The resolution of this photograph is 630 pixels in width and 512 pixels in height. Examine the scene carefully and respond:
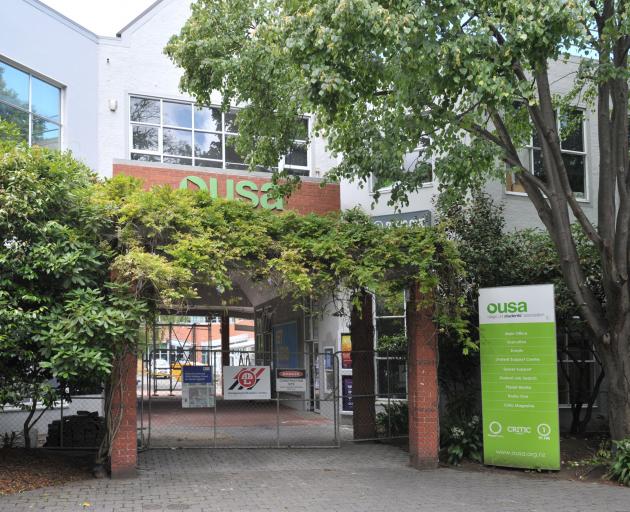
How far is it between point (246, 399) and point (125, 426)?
3.43 m

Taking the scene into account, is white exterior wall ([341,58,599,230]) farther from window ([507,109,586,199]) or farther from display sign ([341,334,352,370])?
display sign ([341,334,352,370])

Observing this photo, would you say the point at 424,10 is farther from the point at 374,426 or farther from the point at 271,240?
the point at 374,426

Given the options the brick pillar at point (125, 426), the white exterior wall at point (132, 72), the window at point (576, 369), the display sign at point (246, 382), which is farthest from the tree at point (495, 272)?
the white exterior wall at point (132, 72)

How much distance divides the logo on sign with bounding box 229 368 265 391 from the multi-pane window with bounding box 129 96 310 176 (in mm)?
6944

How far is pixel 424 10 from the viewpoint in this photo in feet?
30.1

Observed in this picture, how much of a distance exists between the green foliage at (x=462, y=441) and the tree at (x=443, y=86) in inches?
87.5

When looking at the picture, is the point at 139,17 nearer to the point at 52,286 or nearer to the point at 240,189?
the point at 240,189

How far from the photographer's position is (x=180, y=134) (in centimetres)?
1903

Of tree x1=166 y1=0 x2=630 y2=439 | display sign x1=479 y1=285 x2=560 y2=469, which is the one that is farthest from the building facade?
display sign x1=479 y1=285 x2=560 y2=469

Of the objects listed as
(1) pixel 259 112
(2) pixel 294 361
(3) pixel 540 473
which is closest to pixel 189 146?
(1) pixel 259 112

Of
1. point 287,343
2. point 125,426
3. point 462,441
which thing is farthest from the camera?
point 287,343

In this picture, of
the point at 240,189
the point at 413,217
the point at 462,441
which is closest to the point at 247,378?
the point at 462,441

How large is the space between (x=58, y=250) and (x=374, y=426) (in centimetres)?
787

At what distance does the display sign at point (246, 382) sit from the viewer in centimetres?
1347
